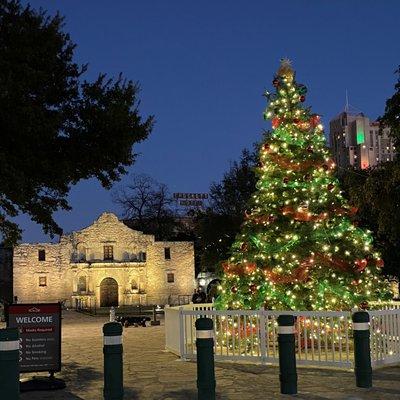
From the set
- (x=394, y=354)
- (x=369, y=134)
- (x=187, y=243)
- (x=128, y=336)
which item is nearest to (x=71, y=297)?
(x=187, y=243)

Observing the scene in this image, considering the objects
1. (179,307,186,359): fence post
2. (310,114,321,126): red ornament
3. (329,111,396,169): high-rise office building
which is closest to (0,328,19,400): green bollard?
(179,307,186,359): fence post

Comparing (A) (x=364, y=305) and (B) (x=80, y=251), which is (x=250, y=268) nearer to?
(A) (x=364, y=305)

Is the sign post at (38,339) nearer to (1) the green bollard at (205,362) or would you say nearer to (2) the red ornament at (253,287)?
(1) the green bollard at (205,362)

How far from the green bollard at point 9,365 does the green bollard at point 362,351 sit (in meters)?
4.86

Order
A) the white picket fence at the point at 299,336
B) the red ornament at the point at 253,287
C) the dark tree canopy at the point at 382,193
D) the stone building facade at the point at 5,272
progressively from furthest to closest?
the stone building facade at the point at 5,272 → the dark tree canopy at the point at 382,193 → the red ornament at the point at 253,287 → the white picket fence at the point at 299,336

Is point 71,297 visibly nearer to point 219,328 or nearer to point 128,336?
point 128,336

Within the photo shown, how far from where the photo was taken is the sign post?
10055mm

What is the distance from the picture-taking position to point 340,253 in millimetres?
14625

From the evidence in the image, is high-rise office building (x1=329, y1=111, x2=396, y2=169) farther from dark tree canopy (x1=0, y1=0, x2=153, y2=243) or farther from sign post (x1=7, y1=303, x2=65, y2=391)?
sign post (x1=7, y1=303, x2=65, y2=391)

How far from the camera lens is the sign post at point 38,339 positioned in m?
10.1

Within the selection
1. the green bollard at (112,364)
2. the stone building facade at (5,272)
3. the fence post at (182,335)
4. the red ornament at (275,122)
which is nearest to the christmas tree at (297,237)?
the red ornament at (275,122)

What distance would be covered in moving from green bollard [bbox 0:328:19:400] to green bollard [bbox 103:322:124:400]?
133 cm

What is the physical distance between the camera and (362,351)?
9.55 metres

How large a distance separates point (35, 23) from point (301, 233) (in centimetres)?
712
